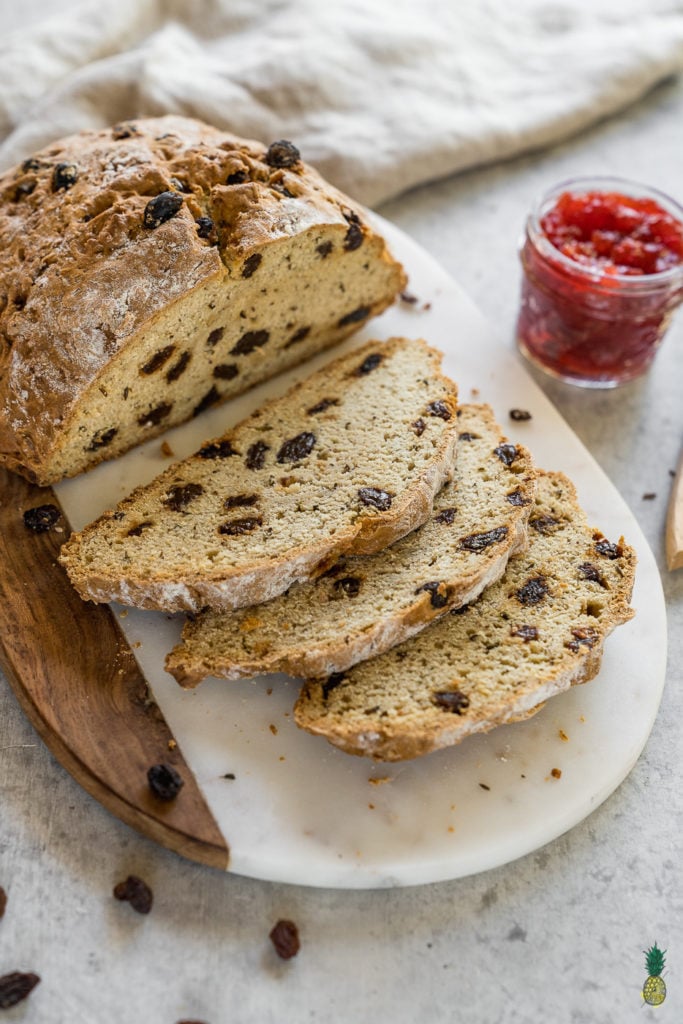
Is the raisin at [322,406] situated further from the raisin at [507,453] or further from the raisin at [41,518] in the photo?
the raisin at [41,518]

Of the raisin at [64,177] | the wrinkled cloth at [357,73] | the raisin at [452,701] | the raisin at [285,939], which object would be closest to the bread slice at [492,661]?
the raisin at [452,701]

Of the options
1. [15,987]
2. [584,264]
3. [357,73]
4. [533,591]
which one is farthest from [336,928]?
[357,73]

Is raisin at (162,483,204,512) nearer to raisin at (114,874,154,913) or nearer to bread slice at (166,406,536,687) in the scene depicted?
bread slice at (166,406,536,687)

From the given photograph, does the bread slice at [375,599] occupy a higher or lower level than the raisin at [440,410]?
lower

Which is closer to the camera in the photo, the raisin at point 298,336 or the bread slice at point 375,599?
the bread slice at point 375,599

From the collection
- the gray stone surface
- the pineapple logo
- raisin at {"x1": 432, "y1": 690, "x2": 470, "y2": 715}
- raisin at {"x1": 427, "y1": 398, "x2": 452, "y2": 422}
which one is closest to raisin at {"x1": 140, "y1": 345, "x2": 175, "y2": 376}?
raisin at {"x1": 427, "y1": 398, "x2": 452, "y2": 422}

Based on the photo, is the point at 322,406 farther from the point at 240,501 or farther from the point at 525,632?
the point at 525,632

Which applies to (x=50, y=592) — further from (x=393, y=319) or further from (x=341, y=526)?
(x=393, y=319)
